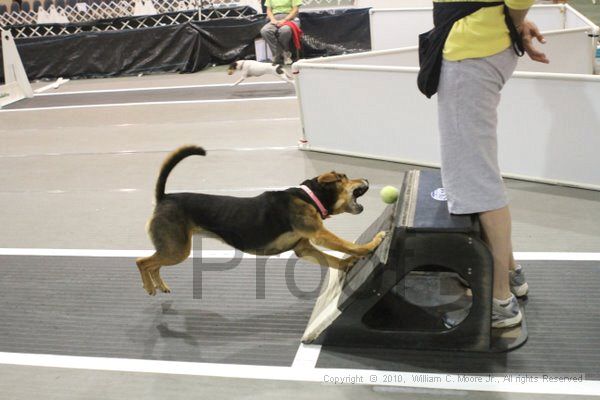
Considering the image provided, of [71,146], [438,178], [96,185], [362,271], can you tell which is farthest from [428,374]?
[71,146]

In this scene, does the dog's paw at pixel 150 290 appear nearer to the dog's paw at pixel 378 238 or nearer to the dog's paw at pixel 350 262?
the dog's paw at pixel 350 262

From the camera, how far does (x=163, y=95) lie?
9.21 m

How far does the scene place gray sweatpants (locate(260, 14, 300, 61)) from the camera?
33.0ft

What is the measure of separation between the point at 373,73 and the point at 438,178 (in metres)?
2.22

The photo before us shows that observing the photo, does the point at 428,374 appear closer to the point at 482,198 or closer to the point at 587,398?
the point at 587,398

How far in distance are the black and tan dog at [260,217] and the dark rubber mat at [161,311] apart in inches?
14.2

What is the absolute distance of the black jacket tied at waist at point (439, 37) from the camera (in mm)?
2168

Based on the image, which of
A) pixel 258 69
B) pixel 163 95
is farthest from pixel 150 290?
pixel 163 95

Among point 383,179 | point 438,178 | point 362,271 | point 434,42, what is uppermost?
point 434,42

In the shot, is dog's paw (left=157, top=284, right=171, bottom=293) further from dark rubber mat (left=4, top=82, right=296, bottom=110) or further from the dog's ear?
dark rubber mat (left=4, top=82, right=296, bottom=110)

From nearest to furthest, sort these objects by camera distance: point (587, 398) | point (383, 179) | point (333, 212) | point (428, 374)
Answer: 1. point (587, 398)
2. point (428, 374)
3. point (333, 212)
4. point (383, 179)

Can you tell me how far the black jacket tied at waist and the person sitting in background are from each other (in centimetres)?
801

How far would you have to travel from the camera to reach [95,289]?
349 centimetres

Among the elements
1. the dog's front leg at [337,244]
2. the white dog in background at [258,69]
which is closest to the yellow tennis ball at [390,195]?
the dog's front leg at [337,244]
